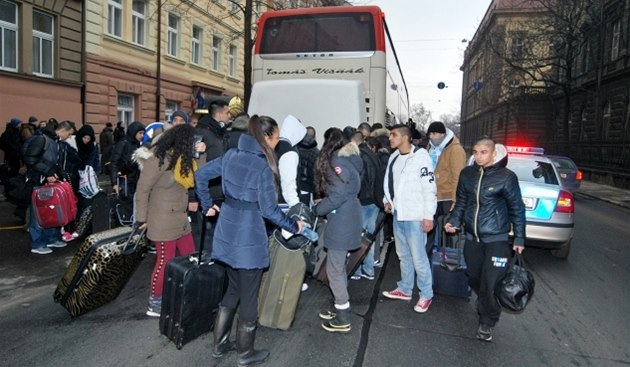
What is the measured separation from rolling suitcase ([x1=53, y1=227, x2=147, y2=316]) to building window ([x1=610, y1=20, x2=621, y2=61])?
1298 inches

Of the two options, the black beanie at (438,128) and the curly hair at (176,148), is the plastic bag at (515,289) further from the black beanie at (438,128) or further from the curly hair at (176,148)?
the curly hair at (176,148)

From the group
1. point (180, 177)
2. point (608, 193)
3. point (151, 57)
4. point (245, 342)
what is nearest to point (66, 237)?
point (180, 177)

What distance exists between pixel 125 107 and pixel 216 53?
9.02 meters

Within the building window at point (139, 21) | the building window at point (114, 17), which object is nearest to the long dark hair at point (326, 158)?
the building window at point (114, 17)

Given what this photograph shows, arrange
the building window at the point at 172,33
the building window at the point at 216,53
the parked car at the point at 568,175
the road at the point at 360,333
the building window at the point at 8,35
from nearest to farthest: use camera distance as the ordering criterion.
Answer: the road at the point at 360,333 < the building window at the point at 8,35 < the parked car at the point at 568,175 < the building window at the point at 172,33 < the building window at the point at 216,53

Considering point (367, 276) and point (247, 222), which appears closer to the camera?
point (247, 222)

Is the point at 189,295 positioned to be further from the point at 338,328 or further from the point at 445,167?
the point at 445,167

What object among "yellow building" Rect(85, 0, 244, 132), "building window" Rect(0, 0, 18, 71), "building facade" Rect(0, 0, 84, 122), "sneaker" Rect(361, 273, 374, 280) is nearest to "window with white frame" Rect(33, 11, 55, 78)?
"building facade" Rect(0, 0, 84, 122)

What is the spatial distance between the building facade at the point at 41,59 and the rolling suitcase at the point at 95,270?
37.0ft

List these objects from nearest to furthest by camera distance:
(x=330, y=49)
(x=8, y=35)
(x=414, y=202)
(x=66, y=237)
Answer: (x=414, y=202) < (x=66, y=237) < (x=330, y=49) < (x=8, y=35)

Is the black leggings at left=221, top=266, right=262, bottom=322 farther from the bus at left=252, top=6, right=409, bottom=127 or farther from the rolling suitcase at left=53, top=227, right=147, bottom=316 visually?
the bus at left=252, top=6, right=409, bottom=127

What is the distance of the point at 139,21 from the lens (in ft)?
64.4

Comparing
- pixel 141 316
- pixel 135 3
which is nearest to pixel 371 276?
pixel 141 316

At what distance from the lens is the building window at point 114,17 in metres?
17.5
